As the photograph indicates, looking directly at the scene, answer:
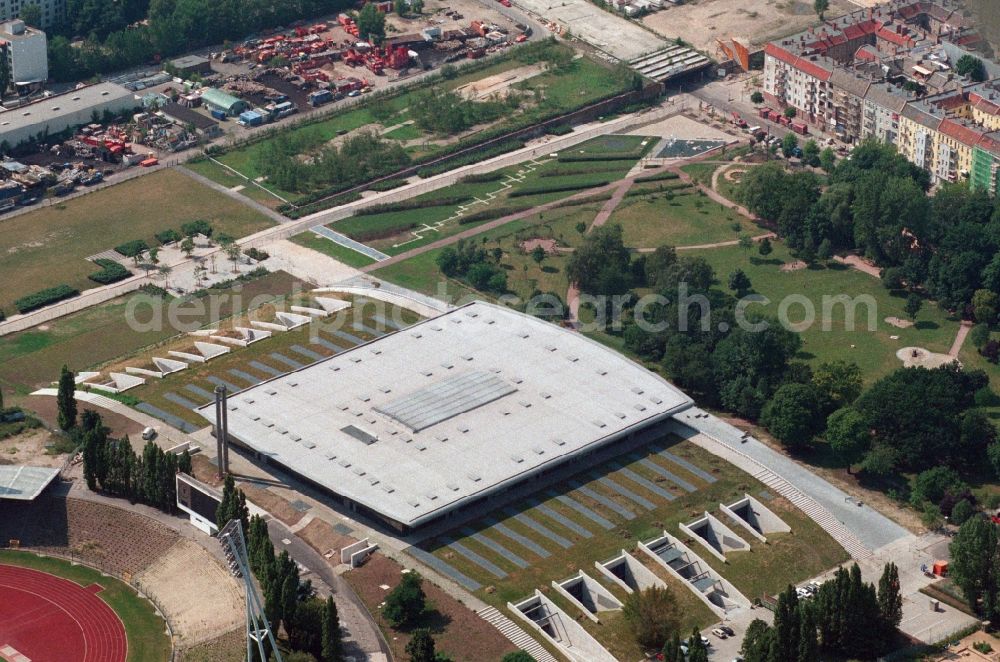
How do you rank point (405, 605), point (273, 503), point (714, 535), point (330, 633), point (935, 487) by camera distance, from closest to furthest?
point (330, 633) < point (405, 605) < point (714, 535) < point (273, 503) < point (935, 487)

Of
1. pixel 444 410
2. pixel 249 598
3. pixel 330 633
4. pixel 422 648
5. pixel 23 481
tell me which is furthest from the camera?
pixel 444 410

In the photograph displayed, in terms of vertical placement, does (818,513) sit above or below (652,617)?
below

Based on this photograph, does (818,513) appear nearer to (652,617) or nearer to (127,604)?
(652,617)

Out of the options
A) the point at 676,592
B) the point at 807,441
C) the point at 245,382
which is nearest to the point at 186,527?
the point at 245,382

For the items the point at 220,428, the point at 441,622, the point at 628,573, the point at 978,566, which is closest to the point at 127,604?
the point at 220,428

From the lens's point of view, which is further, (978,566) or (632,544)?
(632,544)

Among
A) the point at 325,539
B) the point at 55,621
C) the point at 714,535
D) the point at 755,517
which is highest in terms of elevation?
the point at 325,539
